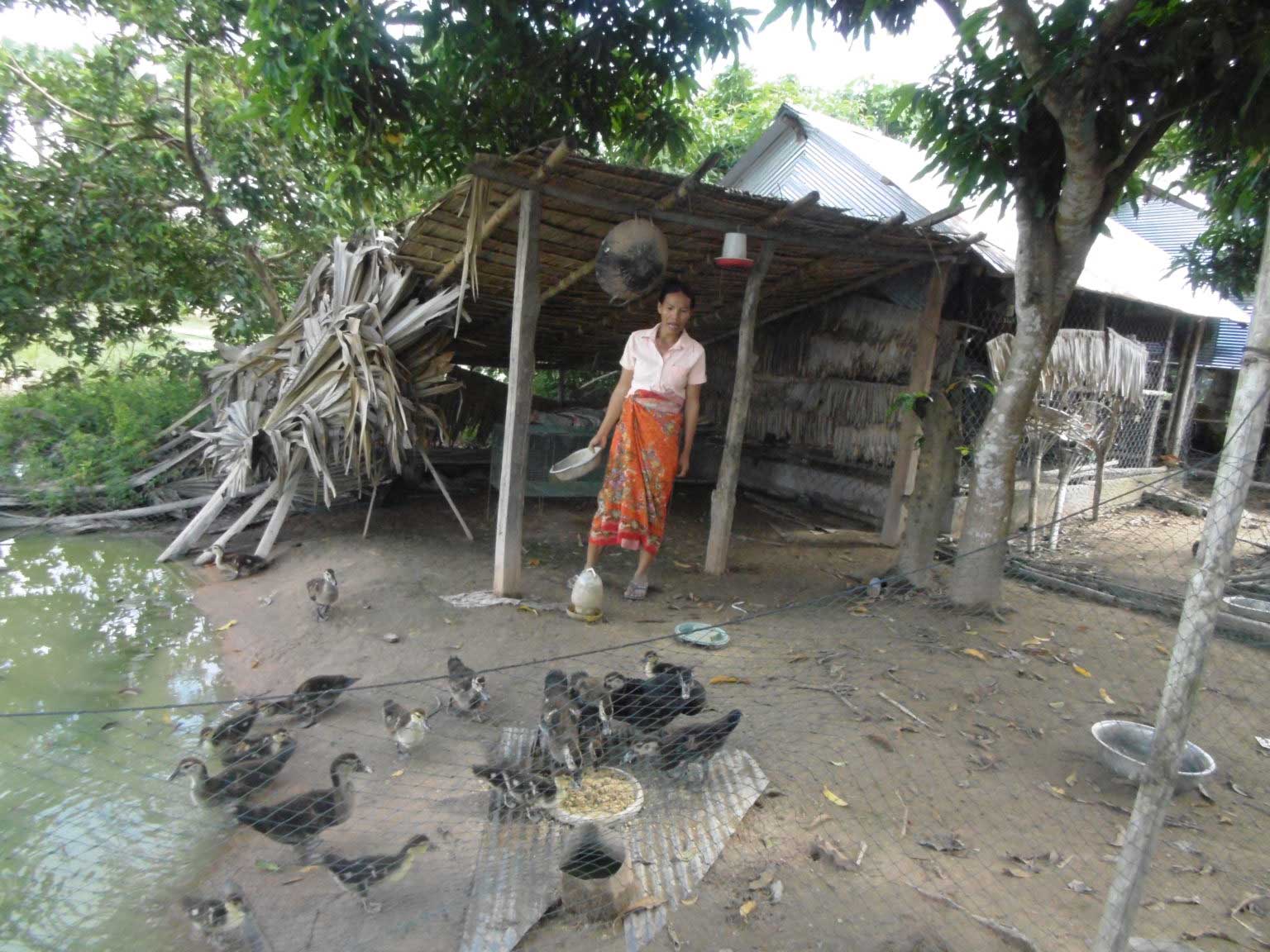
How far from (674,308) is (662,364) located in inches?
16.1

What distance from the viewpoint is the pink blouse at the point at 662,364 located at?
532 cm

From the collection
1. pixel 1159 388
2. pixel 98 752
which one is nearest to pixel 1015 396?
pixel 98 752

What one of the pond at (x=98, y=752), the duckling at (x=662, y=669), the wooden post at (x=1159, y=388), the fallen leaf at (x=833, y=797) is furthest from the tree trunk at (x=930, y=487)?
the wooden post at (x=1159, y=388)

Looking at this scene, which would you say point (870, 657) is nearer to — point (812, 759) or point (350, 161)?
point (812, 759)

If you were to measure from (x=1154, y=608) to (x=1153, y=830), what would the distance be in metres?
4.66

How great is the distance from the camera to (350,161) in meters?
5.94

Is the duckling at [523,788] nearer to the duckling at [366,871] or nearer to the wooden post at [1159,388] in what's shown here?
the duckling at [366,871]

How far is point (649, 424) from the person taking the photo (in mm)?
5402

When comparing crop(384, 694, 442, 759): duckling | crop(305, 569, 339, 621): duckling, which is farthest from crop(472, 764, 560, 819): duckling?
crop(305, 569, 339, 621): duckling

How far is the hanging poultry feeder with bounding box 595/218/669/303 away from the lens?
5043 millimetres

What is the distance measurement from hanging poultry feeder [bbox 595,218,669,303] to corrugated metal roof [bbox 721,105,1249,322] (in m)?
3.47

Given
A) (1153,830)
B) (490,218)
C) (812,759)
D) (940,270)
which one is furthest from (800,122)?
(1153,830)

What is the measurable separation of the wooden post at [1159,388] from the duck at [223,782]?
494 inches

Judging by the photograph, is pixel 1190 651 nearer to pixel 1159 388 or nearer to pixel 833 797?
pixel 833 797
